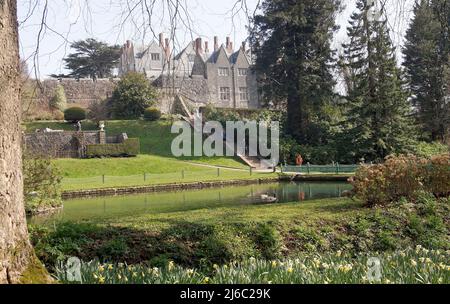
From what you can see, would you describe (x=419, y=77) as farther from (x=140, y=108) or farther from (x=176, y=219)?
(x=176, y=219)

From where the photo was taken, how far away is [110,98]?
4475 centimetres

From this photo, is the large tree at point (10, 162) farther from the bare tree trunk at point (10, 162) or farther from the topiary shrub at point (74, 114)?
the topiary shrub at point (74, 114)

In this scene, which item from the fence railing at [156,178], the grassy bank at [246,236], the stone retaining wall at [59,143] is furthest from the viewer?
the stone retaining wall at [59,143]

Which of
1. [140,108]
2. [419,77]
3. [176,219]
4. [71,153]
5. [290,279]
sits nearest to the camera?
[290,279]

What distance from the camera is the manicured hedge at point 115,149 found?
31594mm

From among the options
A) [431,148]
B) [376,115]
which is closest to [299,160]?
[376,115]

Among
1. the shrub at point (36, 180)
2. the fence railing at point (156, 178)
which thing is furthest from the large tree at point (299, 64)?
the shrub at point (36, 180)

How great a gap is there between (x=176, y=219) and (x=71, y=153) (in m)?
27.0

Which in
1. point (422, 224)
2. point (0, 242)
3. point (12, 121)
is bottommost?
point (422, 224)

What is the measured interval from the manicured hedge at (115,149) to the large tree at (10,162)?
94.0ft

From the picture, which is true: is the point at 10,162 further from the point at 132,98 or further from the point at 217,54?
the point at 217,54

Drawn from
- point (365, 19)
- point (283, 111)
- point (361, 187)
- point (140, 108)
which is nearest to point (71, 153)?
point (140, 108)

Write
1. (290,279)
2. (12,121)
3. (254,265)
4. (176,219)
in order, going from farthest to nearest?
1. (176,219)
2. (254,265)
3. (290,279)
4. (12,121)

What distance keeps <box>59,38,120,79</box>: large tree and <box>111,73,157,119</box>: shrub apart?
9518 millimetres
